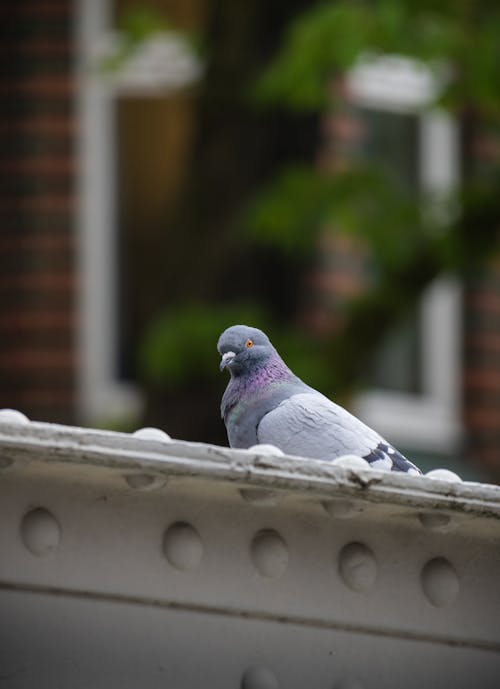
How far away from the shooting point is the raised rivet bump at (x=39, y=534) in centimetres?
244

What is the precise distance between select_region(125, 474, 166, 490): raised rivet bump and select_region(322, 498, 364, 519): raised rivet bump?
272 mm

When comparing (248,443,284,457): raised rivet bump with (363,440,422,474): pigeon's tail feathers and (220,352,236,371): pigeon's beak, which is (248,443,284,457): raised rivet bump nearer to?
(363,440,422,474): pigeon's tail feathers

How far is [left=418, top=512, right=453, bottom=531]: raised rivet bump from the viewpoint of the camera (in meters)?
2.57

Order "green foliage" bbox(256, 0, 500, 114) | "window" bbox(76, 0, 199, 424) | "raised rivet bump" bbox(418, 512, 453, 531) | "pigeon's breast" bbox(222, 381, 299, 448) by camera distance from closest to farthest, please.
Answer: "raised rivet bump" bbox(418, 512, 453, 531) → "pigeon's breast" bbox(222, 381, 299, 448) → "green foliage" bbox(256, 0, 500, 114) → "window" bbox(76, 0, 199, 424)

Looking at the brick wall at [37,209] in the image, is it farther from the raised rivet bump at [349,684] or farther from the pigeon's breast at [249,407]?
the raised rivet bump at [349,684]

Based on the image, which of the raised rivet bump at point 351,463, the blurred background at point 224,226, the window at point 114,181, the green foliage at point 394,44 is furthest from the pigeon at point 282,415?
the window at point 114,181

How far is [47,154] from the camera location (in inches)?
403

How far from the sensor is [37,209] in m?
10.2

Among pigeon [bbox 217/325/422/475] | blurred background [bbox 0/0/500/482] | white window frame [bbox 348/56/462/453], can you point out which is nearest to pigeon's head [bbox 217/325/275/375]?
pigeon [bbox 217/325/422/475]

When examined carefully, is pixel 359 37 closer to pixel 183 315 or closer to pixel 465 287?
pixel 183 315

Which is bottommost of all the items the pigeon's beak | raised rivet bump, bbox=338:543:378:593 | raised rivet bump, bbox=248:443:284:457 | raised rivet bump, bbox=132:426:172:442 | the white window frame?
the white window frame

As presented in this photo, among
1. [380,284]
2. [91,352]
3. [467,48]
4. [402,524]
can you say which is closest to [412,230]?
[380,284]

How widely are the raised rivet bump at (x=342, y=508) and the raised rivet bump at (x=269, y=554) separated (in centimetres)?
10

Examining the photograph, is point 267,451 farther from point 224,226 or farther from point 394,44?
point 224,226
